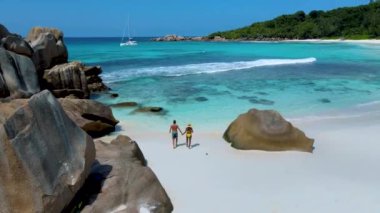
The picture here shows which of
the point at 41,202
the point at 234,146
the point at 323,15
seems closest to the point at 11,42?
the point at 234,146

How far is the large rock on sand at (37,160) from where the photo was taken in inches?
257

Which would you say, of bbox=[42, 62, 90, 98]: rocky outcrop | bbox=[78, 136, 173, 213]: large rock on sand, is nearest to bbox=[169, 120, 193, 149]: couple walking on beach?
bbox=[78, 136, 173, 213]: large rock on sand

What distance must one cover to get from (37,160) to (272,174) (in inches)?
271

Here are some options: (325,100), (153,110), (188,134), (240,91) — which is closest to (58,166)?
(188,134)

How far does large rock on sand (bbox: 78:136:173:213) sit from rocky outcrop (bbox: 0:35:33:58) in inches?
495

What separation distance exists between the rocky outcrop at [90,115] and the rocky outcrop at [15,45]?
637cm

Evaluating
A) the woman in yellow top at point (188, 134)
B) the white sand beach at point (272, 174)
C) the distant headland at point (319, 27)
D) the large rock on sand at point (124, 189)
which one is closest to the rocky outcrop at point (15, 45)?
the white sand beach at point (272, 174)

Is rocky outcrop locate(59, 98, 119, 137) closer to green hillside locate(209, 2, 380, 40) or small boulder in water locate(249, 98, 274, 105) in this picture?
small boulder in water locate(249, 98, 274, 105)

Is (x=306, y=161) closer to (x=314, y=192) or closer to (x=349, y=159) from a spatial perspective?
(x=349, y=159)

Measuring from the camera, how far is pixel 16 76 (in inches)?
691

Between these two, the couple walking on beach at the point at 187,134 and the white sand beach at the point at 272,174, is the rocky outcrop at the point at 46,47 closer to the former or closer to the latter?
the white sand beach at the point at 272,174

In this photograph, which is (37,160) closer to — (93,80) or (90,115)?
(90,115)

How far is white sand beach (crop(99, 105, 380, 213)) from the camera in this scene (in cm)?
966

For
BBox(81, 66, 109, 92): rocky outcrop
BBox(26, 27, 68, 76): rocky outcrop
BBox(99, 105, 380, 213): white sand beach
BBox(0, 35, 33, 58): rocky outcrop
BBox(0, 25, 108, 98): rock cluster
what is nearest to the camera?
BBox(99, 105, 380, 213): white sand beach
